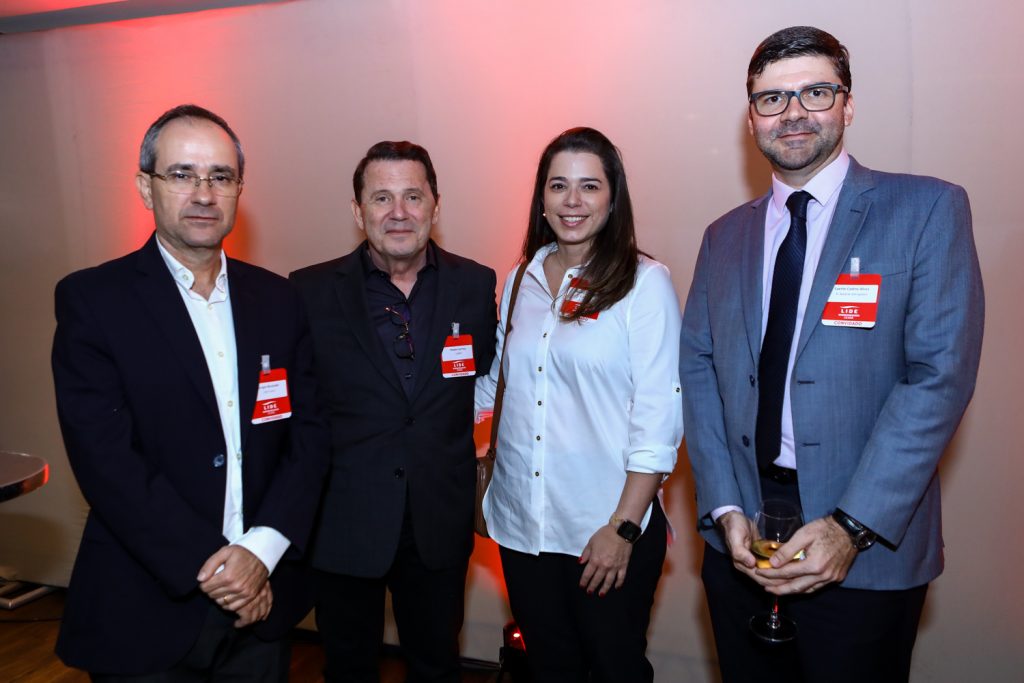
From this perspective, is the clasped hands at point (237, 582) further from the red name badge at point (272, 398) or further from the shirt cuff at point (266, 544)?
the red name badge at point (272, 398)

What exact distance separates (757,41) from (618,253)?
4.03 feet

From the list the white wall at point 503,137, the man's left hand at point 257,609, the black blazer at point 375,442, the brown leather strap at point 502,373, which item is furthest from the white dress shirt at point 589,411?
the white wall at point 503,137

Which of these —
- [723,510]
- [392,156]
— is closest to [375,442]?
[392,156]

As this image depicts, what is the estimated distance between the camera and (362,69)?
11.8 ft

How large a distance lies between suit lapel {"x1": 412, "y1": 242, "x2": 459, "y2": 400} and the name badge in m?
0.02

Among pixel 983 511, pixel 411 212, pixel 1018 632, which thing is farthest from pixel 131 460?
pixel 1018 632

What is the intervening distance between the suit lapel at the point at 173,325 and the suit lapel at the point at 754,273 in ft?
4.55

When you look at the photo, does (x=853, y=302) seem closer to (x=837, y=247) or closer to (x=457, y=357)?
(x=837, y=247)

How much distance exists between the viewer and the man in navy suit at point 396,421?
253cm

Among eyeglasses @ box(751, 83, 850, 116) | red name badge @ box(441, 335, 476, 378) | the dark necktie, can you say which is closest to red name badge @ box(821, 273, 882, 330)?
the dark necktie

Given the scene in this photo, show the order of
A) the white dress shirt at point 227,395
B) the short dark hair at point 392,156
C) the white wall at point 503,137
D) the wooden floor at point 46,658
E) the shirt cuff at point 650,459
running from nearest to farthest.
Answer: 1. the white dress shirt at point 227,395
2. the shirt cuff at point 650,459
3. the short dark hair at point 392,156
4. the white wall at point 503,137
5. the wooden floor at point 46,658

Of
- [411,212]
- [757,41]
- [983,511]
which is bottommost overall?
[983,511]

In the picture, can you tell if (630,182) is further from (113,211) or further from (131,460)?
(113,211)

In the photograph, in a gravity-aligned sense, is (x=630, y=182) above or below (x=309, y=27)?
below
